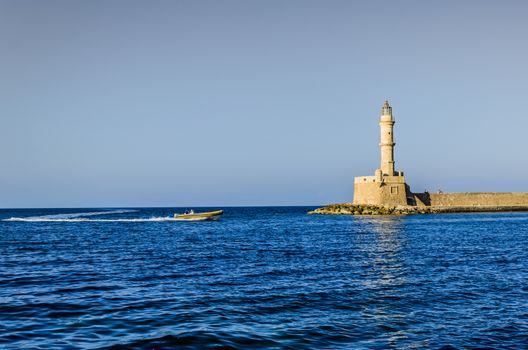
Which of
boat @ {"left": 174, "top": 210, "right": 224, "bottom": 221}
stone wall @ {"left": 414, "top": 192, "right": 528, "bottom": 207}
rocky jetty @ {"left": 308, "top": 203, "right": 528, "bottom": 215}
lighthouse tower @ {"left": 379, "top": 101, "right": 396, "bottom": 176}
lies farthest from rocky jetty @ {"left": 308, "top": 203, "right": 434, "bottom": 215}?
boat @ {"left": 174, "top": 210, "right": 224, "bottom": 221}

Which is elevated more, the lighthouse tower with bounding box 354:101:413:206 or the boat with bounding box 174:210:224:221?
the lighthouse tower with bounding box 354:101:413:206

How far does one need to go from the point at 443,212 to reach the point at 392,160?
44.5ft

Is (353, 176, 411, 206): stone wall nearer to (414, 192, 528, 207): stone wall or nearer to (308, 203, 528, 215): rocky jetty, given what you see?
(308, 203, 528, 215): rocky jetty

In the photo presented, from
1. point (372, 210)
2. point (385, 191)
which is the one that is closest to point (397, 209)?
point (385, 191)

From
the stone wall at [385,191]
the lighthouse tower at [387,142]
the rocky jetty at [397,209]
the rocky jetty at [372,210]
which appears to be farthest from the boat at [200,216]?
the lighthouse tower at [387,142]

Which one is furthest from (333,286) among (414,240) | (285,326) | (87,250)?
(414,240)

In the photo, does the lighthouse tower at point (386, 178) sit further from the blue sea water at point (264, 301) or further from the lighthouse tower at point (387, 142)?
the blue sea water at point (264, 301)

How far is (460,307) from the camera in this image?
1393cm

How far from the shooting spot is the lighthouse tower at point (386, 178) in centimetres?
8156

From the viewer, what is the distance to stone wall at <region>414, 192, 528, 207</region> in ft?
295

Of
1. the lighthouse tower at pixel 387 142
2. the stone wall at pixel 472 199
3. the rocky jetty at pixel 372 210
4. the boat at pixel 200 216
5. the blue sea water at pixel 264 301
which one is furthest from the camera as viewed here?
the stone wall at pixel 472 199

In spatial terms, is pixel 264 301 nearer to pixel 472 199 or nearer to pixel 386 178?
pixel 386 178

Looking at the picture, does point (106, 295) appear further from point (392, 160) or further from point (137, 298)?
point (392, 160)

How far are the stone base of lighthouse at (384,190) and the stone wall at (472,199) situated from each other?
590 cm
